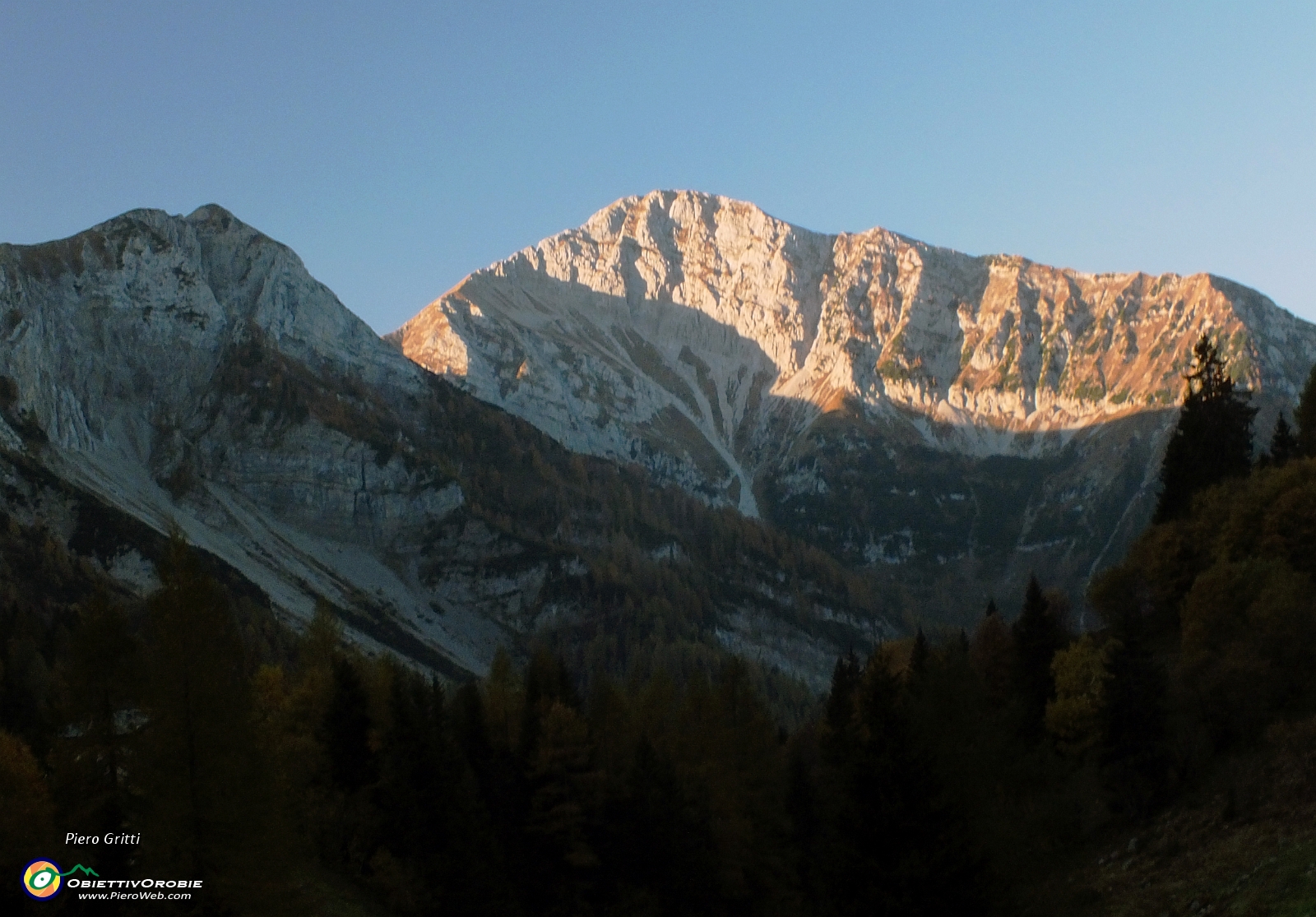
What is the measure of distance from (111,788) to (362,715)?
27.6 m

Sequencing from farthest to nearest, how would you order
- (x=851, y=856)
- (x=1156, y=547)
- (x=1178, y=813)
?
(x=1156, y=547)
(x=1178, y=813)
(x=851, y=856)

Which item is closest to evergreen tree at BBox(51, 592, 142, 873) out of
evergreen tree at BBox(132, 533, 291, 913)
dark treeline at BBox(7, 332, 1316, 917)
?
dark treeline at BBox(7, 332, 1316, 917)

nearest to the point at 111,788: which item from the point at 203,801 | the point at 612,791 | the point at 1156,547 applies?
the point at 203,801

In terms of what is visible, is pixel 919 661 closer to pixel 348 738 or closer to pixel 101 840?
pixel 348 738

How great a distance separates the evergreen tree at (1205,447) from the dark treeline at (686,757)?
0.31 m

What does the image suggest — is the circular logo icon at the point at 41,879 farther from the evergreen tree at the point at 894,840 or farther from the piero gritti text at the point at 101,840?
the evergreen tree at the point at 894,840

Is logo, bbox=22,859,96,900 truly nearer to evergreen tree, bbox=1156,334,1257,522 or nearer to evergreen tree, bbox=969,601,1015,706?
evergreen tree, bbox=969,601,1015,706

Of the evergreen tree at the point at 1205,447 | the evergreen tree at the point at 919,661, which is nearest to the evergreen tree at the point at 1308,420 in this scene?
the evergreen tree at the point at 1205,447

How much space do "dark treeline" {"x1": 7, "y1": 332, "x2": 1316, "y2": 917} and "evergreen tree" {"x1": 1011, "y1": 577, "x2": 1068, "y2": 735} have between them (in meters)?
0.21

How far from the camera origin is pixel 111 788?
4866 cm

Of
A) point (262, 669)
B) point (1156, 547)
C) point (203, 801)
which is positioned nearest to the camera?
point (203, 801)

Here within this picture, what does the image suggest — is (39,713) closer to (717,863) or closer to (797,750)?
(717,863)

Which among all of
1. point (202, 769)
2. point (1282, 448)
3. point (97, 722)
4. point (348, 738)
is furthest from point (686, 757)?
point (1282, 448)

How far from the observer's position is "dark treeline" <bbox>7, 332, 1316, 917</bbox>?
44.4 meters
